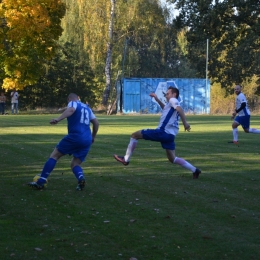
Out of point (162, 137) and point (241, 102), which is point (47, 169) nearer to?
point (162, 137)

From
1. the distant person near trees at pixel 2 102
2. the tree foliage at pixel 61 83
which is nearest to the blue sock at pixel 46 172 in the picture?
the distant person near trees at pixel 2 102

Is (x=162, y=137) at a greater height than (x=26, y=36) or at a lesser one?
lesser

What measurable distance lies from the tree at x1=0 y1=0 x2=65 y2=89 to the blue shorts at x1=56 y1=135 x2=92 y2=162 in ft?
90.7

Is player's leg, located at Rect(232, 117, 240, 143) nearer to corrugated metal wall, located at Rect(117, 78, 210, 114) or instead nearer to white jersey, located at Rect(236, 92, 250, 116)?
white jersey, located at Rect(236, 92, 250, 116)

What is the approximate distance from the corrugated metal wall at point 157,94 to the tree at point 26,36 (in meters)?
10.6

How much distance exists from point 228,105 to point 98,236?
53.3 m

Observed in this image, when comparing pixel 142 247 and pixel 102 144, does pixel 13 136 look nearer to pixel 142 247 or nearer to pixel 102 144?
pixel 102 144

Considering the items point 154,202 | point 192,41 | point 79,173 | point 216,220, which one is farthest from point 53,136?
point 192,41

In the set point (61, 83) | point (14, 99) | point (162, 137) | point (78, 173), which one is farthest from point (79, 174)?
point (61, 83)

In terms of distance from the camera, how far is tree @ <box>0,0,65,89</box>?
37.3 m

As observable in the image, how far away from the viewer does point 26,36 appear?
130ft

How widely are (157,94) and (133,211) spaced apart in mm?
45595

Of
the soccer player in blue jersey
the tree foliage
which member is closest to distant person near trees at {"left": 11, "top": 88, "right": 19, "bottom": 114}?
the tree foliage

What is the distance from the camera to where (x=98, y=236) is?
7109 millimetres
